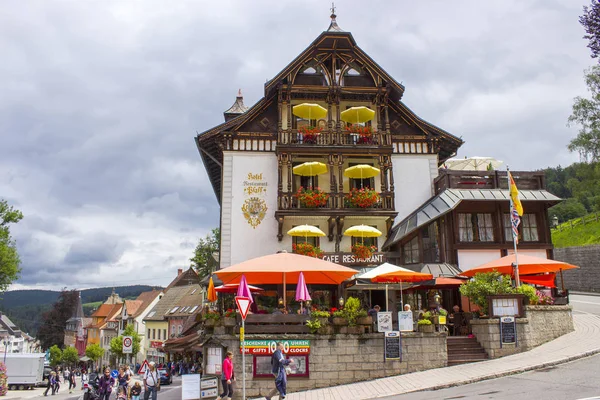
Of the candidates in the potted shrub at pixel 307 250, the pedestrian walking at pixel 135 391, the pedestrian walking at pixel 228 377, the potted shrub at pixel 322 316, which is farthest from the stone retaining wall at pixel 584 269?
the pedestrian walking at pixel 135 391

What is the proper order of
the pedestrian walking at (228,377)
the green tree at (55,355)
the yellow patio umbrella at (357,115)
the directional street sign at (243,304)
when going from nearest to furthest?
1. the directional street sign at (243,304)
2. the pedestrian walking at (228,377)
3. the yellow patio umbrella at (357,115)
4. the green tree at (55,355)

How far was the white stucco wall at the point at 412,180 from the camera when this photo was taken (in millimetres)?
29178

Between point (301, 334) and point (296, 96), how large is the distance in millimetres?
16052

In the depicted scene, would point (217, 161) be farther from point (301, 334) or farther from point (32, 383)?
point (32, 383)

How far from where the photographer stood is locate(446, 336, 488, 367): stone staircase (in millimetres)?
17484

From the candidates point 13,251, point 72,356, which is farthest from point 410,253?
point 72,356

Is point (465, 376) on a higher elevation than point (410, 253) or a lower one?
lower

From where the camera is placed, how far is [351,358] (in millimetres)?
16750

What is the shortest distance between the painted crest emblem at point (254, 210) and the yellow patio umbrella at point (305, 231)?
7.98 feet

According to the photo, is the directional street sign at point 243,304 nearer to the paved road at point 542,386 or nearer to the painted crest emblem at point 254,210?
the paved road at point 542,386

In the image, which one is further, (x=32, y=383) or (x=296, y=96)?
(x=32, y=383)

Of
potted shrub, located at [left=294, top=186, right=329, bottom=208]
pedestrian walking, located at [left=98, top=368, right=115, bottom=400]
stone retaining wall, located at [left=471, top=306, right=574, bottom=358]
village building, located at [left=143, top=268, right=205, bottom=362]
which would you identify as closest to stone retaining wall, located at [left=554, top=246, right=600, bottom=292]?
stone retaining wall, located at [left=471, top=306, right=574, bottom=358]

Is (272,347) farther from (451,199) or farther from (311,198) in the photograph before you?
(451,199)

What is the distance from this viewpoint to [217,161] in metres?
29.9
